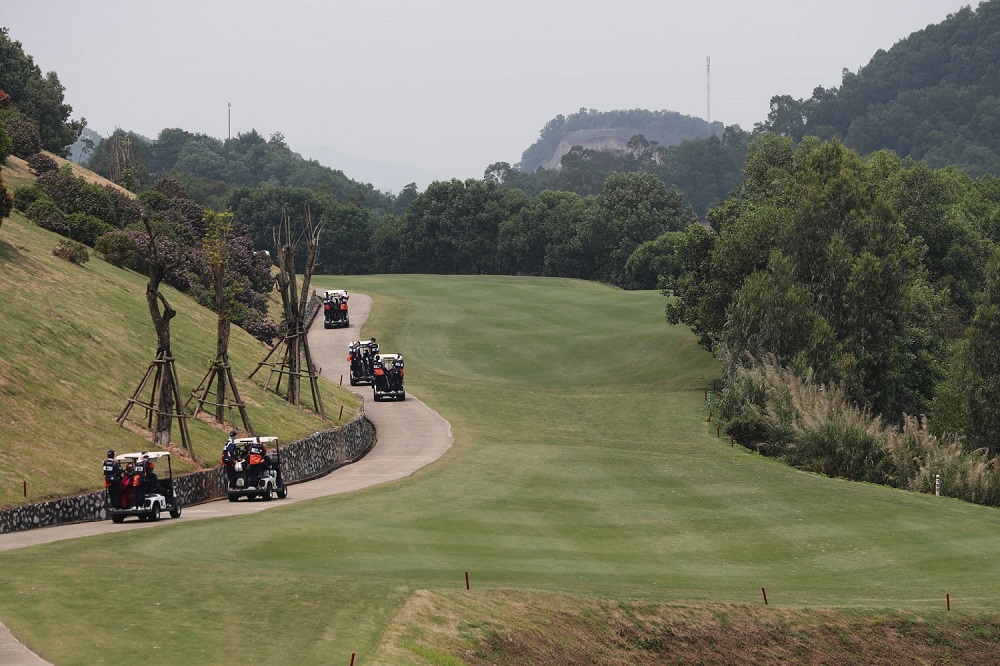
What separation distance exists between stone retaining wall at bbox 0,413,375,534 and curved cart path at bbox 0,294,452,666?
1.55 feet

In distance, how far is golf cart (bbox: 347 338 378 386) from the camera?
75562 mm

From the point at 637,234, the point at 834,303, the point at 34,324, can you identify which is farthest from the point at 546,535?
the point at 637,234

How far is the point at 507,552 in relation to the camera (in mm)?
31297

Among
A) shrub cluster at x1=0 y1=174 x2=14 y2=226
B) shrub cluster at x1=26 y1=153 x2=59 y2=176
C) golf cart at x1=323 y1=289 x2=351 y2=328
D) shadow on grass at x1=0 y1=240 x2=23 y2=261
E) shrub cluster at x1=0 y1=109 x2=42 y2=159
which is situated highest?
shrub cluster at x1=0 y1=109 x2=42 y2=159

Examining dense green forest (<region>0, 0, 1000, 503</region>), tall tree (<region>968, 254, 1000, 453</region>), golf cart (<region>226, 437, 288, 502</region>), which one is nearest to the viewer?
golf cart (<region>226, 437, 288, 502</region>)

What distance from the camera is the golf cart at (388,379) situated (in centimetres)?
6912

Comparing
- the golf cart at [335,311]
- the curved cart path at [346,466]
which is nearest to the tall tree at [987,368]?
the curved cart path at [346,466]

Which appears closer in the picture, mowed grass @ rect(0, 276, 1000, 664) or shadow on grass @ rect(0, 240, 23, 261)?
mowed grass @ rect(0, 276, 1000, 664)

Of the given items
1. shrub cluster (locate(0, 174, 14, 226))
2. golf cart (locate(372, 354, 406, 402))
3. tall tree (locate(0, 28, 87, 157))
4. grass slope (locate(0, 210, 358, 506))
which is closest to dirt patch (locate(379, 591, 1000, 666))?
grass slope (locate(0, 210, 358, 506))

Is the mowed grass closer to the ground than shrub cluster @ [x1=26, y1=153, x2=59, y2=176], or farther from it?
closer to the ground

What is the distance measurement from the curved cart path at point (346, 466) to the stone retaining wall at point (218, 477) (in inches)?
18.5

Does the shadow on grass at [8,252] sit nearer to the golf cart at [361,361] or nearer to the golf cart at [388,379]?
the golf cart at [388,379]

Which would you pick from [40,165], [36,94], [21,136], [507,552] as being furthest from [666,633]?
[36,94]

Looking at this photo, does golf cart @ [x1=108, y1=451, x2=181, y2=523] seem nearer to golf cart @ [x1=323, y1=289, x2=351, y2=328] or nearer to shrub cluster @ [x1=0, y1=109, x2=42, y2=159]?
shrub cluster @ [x1=0, y1=109, x2=42, y2=159]
